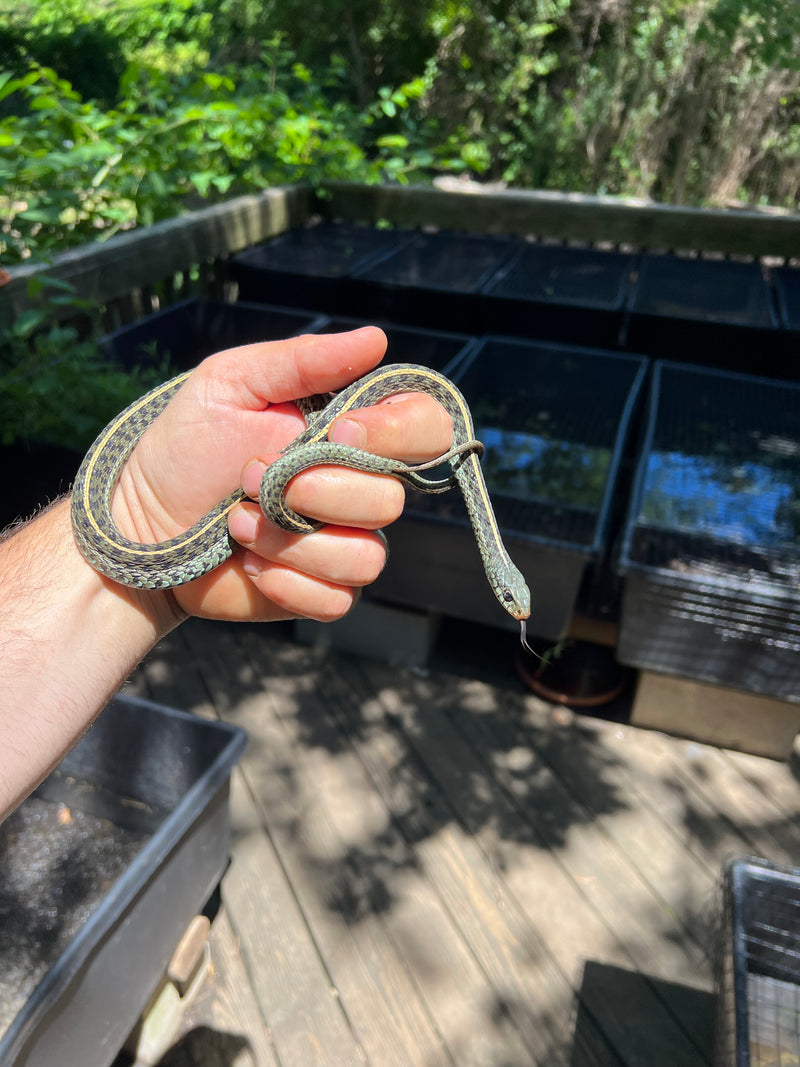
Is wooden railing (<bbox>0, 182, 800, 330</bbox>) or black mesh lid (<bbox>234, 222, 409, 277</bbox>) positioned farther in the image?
black mesh lid (<bbox>234, 222, 409, 277</bbox>)

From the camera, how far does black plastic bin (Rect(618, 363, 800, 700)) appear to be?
321 cm

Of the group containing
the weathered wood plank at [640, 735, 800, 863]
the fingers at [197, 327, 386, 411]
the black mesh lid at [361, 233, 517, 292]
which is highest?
the fingers at [197, 327, 386, 411]

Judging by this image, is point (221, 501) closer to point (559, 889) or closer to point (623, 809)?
point (559, 889)

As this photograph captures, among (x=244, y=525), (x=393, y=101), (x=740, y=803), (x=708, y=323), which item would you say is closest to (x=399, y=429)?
(x=244, y=525)

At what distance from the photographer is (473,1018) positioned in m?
2.78

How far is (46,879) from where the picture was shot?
271 centimetres

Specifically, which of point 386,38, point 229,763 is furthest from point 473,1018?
point 386,38

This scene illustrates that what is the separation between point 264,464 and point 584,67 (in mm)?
12401

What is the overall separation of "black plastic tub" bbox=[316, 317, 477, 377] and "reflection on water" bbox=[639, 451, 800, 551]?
60.5 inches

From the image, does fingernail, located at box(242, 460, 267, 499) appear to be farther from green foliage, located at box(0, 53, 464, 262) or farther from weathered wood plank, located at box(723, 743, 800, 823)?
weathered wood plank, located at box(723, 743, 800, 823)

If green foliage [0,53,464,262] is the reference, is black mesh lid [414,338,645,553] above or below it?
below

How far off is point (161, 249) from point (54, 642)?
3187 mm

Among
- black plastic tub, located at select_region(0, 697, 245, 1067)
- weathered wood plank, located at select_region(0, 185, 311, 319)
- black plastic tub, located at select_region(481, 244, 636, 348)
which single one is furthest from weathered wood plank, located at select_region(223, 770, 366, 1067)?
black plastic tub, located at select_region(481, 244, 636, 348)

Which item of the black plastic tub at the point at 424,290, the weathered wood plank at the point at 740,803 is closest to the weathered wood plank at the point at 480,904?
the weathered wood plank at the point at 740,803
